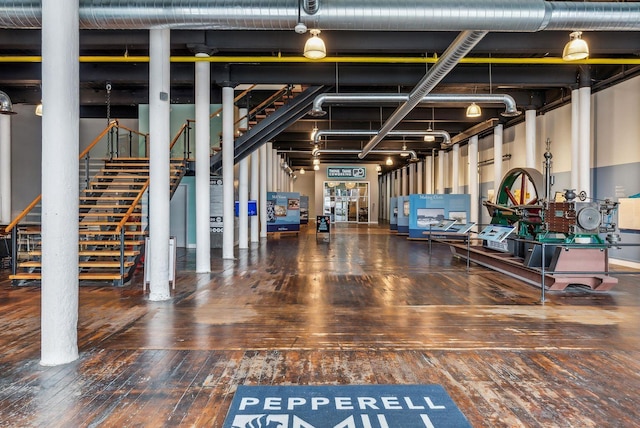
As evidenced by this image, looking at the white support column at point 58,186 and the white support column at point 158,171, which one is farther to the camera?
the white support column at point 158,171

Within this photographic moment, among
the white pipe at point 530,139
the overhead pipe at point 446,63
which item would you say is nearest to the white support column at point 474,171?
the white pipe at point 530,139

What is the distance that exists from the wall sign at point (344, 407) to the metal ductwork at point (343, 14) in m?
3.85

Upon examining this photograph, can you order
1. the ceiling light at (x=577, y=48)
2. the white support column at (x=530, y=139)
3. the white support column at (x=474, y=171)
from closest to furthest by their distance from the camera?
the ceiling light at (x=577, y=48) → the white support column at (x=530, y=139) → the white support column at (x=474, y=171)

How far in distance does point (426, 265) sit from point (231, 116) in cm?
577

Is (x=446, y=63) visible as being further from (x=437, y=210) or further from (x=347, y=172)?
(x=347, y=172)

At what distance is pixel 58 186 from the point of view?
3535 mm

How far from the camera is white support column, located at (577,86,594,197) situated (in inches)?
381

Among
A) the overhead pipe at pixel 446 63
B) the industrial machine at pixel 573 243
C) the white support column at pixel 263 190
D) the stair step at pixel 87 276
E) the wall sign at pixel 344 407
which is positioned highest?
the overhead pipe at pixel 446 63

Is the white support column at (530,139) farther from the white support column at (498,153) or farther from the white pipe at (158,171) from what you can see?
the white pipe at (158,171)

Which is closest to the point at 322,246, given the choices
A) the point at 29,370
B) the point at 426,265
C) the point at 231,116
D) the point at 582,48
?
the point at 426,265

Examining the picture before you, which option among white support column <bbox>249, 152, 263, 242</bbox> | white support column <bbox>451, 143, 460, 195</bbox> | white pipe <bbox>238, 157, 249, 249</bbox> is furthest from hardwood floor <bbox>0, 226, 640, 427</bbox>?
white support column <bbox>451, 143, 460, 195</bbox>

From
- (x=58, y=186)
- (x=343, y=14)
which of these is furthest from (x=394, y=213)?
(x=58, y=186)

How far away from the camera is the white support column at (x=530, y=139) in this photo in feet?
39.9

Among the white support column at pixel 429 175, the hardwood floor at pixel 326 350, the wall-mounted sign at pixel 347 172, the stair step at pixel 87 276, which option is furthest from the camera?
the wall-mounted sign at pixel 347 172
